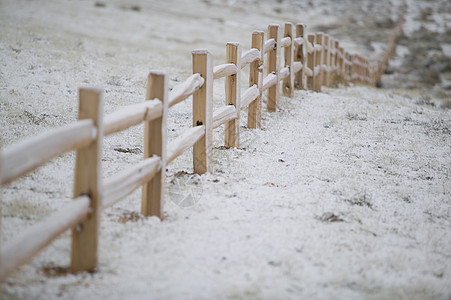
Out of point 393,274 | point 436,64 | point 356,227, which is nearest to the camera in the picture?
point 393,274

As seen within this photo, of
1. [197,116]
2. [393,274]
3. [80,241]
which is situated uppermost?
[197,116]

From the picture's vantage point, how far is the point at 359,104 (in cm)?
929

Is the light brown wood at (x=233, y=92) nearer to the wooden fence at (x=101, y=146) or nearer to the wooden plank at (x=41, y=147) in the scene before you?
the wooden fence at (x=101, y=146)

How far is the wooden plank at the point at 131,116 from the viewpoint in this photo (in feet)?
9.92

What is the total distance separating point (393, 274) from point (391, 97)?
882 centimetres

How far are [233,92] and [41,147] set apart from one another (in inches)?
138

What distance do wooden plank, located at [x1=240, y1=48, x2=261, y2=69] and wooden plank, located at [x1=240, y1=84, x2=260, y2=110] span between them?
1.21 ft

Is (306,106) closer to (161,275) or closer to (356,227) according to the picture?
(356,227)

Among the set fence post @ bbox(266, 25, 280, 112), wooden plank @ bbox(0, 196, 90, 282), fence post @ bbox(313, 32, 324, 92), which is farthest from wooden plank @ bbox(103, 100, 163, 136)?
fence post @ bbox(313, 32, 324, 92)

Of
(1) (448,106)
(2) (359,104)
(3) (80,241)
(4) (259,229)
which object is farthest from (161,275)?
(1) (448,106)

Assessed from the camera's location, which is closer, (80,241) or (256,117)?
(80,241)

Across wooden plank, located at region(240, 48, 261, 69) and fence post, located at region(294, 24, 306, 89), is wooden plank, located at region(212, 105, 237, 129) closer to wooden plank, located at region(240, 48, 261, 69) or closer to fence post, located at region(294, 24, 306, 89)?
wooden plank, located at region(240, 48, 261, 69)

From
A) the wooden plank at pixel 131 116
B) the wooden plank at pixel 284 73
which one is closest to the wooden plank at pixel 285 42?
the wooden plank at pixel 284 73

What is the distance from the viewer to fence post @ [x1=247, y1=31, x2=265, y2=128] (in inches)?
256
